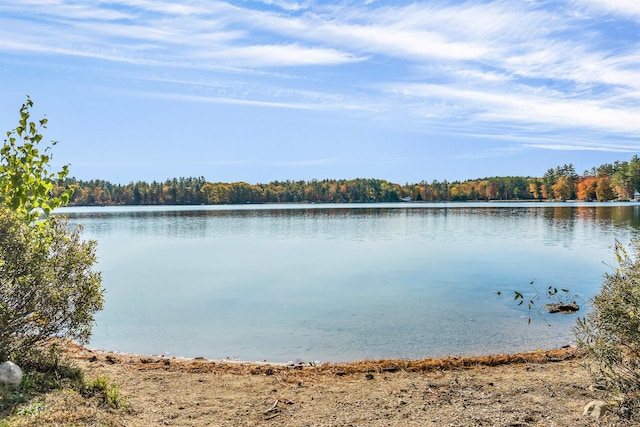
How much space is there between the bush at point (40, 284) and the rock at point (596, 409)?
7.20m

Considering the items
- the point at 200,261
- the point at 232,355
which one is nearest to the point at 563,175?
the point at 200,261

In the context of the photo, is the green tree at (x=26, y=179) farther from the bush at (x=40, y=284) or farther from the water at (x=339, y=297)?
the water at (x=339, y=297)

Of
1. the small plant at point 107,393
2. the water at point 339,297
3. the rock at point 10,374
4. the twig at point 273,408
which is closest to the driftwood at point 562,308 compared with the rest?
the water at point 339,297

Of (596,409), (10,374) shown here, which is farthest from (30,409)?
(596,409)

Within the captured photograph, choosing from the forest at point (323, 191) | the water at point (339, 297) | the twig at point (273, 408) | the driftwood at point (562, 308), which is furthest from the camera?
the forest at point (323, 191)

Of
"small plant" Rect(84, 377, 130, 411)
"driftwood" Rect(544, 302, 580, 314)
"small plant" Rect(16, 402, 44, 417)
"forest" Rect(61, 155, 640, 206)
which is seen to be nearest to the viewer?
"small plant" Rect(16, 402, 44, 417)

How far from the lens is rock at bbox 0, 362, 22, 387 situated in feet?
19.0

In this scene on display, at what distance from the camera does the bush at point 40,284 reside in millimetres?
6035

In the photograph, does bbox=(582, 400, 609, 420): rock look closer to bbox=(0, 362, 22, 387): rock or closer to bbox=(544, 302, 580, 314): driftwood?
bbox=(0, 362, 22, 387): rock

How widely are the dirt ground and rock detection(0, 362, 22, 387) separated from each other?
0.48 m

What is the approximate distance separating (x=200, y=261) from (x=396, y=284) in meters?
13.2

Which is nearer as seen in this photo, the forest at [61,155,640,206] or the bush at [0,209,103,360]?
the bush at [0,209,103,360]

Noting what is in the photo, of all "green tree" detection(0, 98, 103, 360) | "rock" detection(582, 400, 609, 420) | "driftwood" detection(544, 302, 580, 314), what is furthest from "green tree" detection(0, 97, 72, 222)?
"driftwood" detection(544, 302, 580, 314)

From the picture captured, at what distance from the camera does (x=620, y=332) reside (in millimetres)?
5477
